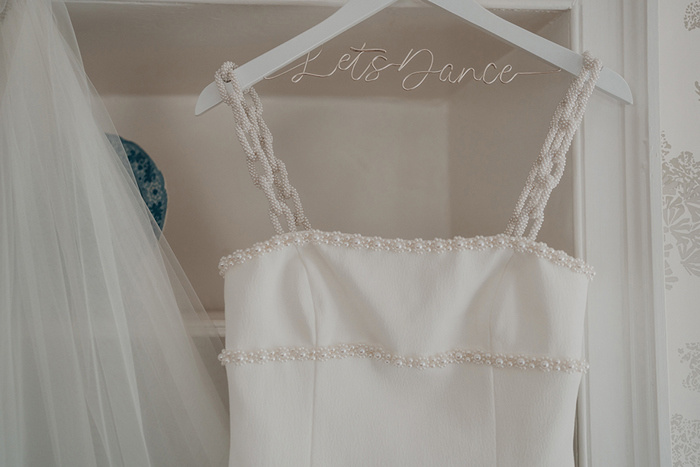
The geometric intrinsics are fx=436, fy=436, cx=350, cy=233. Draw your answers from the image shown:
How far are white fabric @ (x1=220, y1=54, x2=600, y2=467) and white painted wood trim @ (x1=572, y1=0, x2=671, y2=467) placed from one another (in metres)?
0.10

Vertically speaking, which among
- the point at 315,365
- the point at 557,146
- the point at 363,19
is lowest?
the point at 315,365

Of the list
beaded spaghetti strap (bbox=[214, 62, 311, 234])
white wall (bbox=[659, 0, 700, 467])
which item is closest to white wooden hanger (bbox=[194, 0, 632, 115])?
beaded spaghetti strap (bbox=[214, 62, 311, 234])

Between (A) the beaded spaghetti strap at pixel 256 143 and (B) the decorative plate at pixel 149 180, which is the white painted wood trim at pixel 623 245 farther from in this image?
(B) the decorative plate at pixel 149 180

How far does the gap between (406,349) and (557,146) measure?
344 millimetres

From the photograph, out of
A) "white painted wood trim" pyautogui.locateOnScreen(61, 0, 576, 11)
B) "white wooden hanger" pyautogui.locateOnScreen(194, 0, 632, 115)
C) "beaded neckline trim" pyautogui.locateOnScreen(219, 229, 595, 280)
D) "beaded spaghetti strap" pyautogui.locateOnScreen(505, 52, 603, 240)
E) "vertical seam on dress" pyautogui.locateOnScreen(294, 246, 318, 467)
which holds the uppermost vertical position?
"white painted wood trim" pyautogui.locateOnScreen(61, 0, 576, 11)

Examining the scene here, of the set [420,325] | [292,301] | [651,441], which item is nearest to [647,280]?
[651,441]

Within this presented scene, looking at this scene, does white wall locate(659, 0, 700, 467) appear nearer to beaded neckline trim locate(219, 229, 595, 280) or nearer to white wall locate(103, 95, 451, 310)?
beaded neckline trim locate(219, 229, 595, 280)

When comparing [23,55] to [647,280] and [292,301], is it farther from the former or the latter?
[647,280]

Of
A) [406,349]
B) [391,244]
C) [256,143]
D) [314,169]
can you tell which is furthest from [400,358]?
[314,169]

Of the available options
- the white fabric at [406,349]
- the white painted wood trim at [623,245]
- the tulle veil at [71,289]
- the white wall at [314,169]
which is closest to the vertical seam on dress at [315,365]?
the white fabric at [406,349]

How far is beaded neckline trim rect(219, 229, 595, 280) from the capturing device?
571 mm

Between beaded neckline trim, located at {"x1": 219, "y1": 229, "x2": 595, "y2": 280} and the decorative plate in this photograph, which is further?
the decorative plate

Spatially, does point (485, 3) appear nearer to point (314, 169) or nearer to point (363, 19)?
point (363, 19)

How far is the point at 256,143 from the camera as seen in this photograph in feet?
1.97
